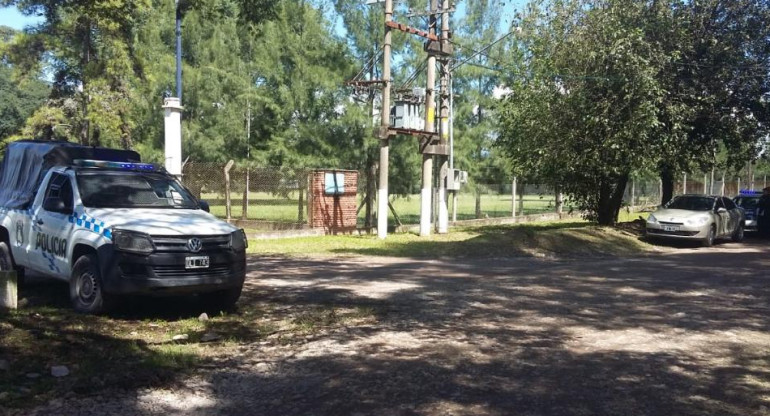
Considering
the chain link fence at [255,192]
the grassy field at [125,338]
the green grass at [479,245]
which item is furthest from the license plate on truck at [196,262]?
the chain link fence at [255,192]

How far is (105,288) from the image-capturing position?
22.9 feet

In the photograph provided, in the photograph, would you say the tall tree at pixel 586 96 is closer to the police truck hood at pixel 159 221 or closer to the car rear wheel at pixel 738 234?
the car rear wheel at pixel 738 234

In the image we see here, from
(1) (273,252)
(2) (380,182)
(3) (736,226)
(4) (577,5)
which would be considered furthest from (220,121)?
(3) (736,226)

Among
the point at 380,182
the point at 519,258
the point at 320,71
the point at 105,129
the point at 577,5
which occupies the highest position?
the point at 577,5

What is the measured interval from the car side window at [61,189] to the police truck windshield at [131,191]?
0.15 metres

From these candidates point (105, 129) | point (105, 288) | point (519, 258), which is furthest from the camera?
point (105, 129)

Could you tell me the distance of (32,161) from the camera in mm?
9539

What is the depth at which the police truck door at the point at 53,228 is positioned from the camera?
774cm

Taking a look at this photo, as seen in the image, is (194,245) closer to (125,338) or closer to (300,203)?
(125,338)

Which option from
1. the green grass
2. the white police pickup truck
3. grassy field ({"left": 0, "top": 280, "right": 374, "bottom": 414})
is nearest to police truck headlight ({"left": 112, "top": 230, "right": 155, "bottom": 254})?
the white police pickup truck

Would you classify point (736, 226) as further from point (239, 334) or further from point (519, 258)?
point (239, 334)

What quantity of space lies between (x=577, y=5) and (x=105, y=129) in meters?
17.9

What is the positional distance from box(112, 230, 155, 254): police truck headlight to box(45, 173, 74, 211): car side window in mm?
1272

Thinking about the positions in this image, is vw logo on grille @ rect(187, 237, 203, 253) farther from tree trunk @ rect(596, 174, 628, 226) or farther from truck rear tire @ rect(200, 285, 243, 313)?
Result: tree trunk @ rect(596, 174, 628, 226)
